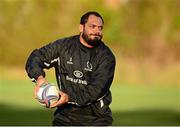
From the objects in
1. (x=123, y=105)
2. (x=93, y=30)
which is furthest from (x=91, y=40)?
(x=123, y=105)

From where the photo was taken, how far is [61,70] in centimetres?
835

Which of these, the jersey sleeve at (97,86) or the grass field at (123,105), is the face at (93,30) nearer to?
the jersey sleeve at (97,86)

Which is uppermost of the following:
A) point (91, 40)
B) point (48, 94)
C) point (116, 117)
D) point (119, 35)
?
point (119, 35)

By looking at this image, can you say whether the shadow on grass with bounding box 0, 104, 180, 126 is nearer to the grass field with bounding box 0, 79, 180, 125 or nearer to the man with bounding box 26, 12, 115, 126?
the grass field with bounding box 0, 79, 180, 125

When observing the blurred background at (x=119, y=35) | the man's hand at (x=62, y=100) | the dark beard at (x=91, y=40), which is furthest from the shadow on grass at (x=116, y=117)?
the man's hand at (x=62, y=100)

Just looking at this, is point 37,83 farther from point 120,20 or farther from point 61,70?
point 120,20

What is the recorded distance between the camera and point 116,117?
2641 centimetres

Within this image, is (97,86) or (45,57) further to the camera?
(45,57)

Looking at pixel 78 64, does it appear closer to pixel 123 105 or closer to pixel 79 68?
pixel 79 68

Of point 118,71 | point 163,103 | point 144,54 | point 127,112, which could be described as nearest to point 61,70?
point 127,112

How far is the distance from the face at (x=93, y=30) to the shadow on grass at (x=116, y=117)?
14085 millimetres

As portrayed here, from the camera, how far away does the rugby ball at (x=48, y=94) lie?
802 centimetres

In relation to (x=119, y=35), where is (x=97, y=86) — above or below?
below

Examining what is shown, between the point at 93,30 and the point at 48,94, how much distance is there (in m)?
0.99
